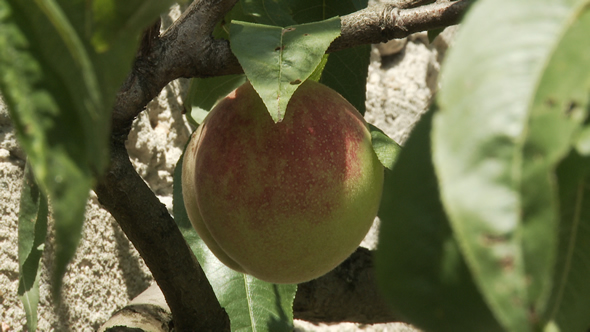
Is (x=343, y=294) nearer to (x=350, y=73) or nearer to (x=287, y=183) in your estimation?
(x=350, y=73)

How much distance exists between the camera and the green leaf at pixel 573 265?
0.30 metres

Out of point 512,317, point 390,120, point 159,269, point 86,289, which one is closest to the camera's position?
point 512,317

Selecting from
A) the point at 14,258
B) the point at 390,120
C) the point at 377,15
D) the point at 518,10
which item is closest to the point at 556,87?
the point at 518,10

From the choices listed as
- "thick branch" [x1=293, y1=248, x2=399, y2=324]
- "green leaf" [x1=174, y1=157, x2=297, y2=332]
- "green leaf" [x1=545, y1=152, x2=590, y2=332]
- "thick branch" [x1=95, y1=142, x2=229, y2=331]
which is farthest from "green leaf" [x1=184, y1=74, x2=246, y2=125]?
"green leaf" [x1=545, y1=152, x2=590, y2=332]

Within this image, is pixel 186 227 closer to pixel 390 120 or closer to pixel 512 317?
pixel 512 317

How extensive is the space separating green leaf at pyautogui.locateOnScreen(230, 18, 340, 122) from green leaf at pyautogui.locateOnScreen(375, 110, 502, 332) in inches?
8.1

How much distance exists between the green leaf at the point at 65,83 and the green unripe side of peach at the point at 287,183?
36 cm

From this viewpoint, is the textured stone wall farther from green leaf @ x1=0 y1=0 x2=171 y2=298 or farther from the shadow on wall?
green leaf @ x1=0 y1=0 x2=171 y2=298

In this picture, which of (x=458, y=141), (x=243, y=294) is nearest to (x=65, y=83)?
(x=458, y=141)

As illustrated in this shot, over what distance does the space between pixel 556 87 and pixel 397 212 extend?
0.31 feet

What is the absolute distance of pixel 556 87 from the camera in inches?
8.3

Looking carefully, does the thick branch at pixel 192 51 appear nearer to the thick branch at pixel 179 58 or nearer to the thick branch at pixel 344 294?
the thick branch at pixel 179 58

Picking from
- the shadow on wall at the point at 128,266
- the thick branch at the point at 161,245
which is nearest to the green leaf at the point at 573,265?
the thick branch at the point at 161,245

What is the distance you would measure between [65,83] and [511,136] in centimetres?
16
